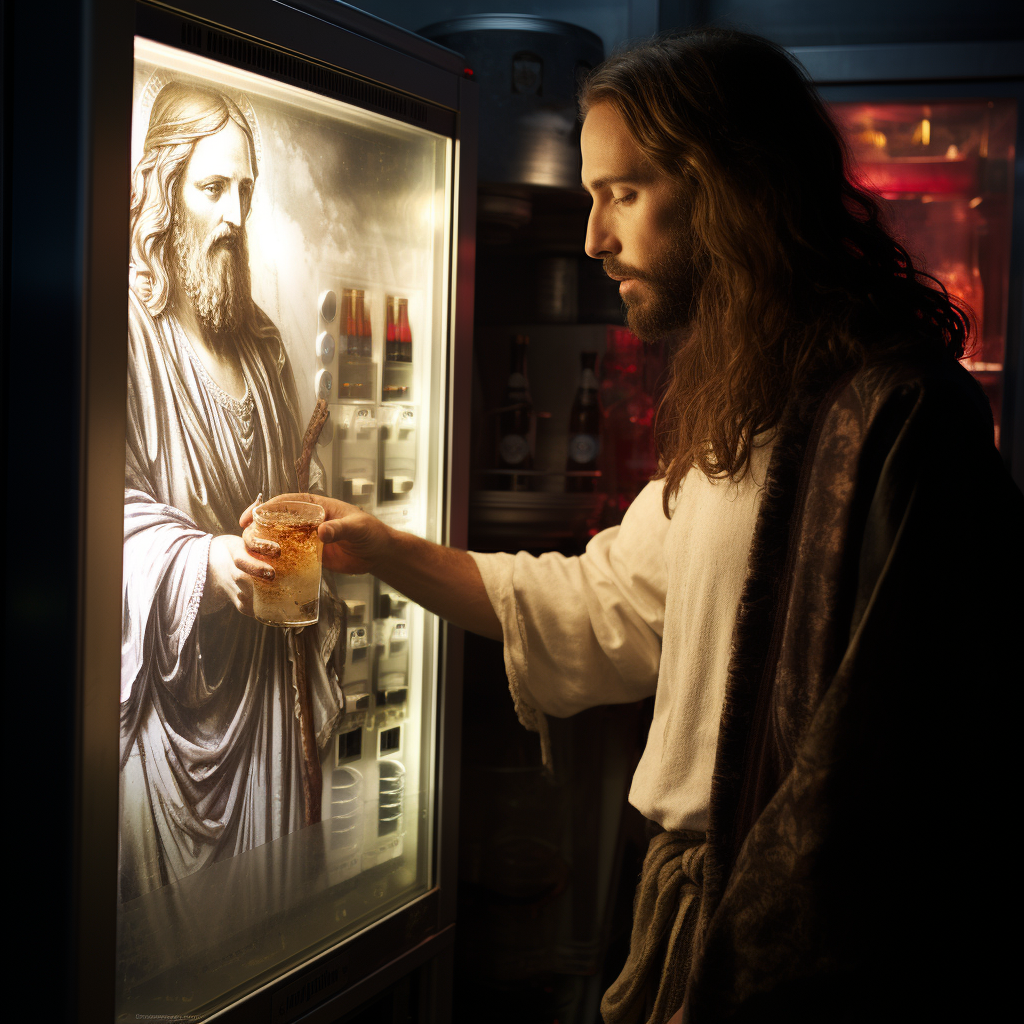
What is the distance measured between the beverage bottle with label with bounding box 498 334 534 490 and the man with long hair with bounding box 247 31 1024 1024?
2.14 ft

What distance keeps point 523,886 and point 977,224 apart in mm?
1830

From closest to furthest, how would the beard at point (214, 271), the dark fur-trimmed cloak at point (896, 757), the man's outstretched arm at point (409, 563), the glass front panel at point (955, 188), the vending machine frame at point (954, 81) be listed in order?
1. the dark fur-trimmed cloak at point (896, 757)
2. the beard at point (214, 271)
3. the man's outstretched arm at point (409, 563)
4. the vending machine frame at point (954, 81)
5. the glass front panel at point (955, 188)

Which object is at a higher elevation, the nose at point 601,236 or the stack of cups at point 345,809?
the nose at point 601,236

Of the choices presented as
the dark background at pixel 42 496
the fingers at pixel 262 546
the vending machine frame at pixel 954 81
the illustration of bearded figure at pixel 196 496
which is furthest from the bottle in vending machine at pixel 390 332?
the vending machine frame at pixel 954 81

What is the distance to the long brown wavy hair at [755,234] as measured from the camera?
1.09 meters

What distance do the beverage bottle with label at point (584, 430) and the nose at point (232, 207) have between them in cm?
102

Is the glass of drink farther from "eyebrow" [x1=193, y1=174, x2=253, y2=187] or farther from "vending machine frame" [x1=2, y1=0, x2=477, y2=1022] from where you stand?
"eyebrow" [x1=193, y1=174, x2=253, y2=187]

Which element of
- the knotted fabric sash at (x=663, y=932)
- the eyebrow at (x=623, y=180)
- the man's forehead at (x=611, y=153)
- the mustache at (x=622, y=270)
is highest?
the man's forehead at (x=611, y=153)

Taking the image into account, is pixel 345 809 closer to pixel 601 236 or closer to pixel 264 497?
pixel 264 497

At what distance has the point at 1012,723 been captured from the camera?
0.88m

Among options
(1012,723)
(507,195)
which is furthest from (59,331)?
(507,195)

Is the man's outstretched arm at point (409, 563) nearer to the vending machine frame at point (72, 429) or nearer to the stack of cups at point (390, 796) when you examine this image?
the stack of cups at point (390, 796)

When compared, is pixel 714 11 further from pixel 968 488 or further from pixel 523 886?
pixel 523 886

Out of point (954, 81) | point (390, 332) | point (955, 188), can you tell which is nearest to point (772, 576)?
point (390, 332)
